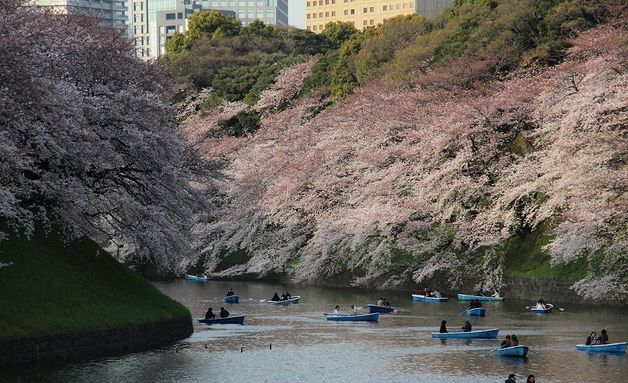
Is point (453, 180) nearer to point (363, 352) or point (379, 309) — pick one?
point (379, 309)

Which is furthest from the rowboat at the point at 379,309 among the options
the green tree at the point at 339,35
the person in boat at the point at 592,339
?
the green tree at the point at 339,35

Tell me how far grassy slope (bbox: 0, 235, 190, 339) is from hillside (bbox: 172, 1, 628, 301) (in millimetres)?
9414

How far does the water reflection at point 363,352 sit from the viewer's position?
39719 mm

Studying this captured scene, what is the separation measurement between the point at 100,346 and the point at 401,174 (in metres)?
37.7

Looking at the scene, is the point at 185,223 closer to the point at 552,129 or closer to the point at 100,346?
the point at 100,346

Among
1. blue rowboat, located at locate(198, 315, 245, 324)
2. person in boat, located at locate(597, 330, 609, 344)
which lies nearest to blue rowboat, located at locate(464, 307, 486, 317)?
blue rowboat, located at locate(198, 315, 245, 324)

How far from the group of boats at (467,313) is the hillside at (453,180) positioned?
93.8 inches

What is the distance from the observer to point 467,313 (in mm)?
60156

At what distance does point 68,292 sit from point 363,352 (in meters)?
11.5

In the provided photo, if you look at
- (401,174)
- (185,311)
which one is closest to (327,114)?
(401,174)

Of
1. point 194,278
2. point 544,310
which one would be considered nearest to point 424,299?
point 544,310

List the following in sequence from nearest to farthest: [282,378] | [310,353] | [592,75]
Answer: [282,378] < [310,353] < [592,75]

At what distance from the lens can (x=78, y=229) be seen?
Answer: 44.7 metres

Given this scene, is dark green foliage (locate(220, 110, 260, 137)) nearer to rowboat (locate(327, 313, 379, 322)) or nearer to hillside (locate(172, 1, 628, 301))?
hillside (locate(172, 1, 628, 301))
